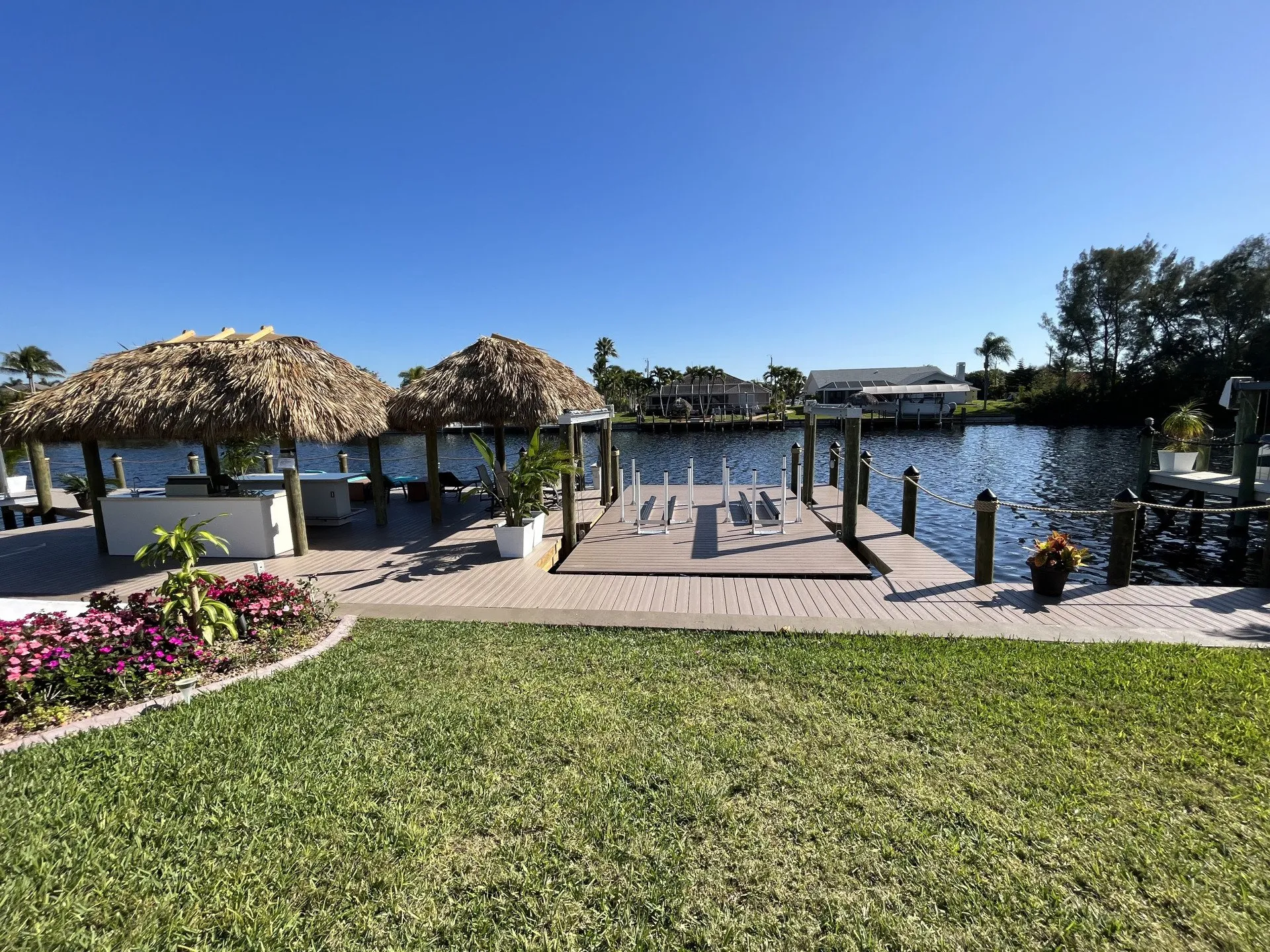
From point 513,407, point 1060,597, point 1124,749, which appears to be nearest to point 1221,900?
point 1124,749

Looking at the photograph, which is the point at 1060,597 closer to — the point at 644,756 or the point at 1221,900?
the point at 1221,900

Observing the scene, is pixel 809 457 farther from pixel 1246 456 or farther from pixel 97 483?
pixel 97 483

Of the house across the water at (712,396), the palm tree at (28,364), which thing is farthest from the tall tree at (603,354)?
the palm tree at (28,364)

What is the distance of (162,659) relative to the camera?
13.7ft

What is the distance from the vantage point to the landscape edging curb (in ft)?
11.0

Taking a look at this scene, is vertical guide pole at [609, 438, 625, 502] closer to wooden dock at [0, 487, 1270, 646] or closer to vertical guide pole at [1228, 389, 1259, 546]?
wooden dock at [0, 487, 1270, 646]

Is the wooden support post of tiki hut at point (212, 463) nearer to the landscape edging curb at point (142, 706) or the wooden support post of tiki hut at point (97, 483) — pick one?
the wooden support post of tiki hut at point (97, 483)

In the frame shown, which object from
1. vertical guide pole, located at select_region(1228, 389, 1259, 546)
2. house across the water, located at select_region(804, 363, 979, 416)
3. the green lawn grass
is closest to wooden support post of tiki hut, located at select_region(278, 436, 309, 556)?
the green lawn grass

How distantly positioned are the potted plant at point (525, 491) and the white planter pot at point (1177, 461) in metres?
14.9

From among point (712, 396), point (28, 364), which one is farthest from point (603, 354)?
point (28, 364)

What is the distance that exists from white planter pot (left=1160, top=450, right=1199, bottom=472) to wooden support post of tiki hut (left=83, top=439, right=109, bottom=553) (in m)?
22.1

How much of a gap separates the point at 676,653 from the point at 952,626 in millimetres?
2881

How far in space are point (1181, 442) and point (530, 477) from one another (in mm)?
16021

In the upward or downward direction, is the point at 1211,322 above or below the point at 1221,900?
above
